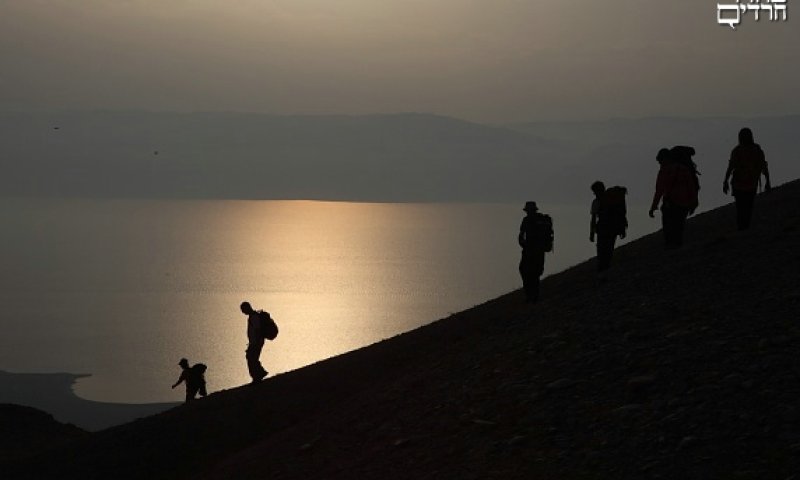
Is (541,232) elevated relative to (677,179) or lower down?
lower down

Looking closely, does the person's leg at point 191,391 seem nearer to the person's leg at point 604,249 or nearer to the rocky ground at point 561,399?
the rocky ground at point 561,399

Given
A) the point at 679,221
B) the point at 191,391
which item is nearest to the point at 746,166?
the point at 679,221

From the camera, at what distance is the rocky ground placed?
34.6 ft

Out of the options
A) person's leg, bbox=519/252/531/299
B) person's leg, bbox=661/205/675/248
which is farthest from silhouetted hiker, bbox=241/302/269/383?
person's leg, bbox=661/205/675/248

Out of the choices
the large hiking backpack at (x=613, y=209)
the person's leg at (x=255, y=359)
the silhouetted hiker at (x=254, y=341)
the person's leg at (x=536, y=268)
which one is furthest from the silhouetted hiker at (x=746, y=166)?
the person's leg at (x=255, y=359)

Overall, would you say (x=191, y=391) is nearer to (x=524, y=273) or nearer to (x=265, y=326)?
(x=265, y=326)

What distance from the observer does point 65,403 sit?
82.2 m

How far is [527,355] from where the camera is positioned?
14.9 meters

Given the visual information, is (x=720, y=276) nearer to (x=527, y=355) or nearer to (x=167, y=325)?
(x=527, y=355)

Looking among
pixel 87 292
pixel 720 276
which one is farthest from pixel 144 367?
pixel 720 276

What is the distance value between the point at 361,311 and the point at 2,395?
95485 mm

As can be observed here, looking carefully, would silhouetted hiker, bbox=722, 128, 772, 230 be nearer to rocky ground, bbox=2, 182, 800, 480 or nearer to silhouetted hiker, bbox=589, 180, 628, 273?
rocky ground, bbox=2, 182, 800, 480

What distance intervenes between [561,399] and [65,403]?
3005 inches

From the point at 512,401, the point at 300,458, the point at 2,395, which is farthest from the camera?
the point at 2,395
